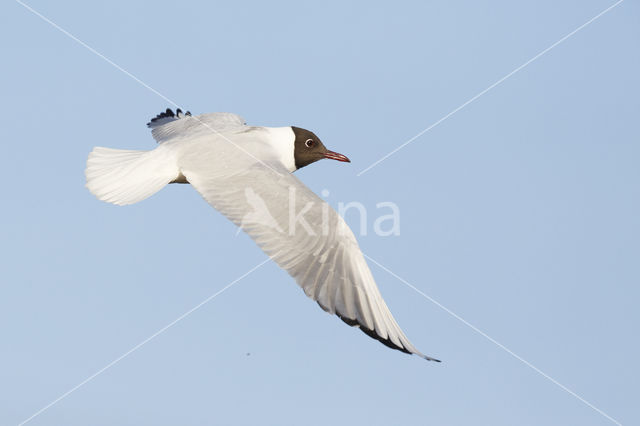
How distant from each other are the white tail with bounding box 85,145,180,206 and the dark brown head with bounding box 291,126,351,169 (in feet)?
3.57

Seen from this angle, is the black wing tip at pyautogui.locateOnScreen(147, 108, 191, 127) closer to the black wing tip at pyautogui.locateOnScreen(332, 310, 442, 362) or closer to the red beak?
the red beak

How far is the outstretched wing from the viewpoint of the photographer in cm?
638

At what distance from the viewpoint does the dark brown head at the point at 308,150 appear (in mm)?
6664

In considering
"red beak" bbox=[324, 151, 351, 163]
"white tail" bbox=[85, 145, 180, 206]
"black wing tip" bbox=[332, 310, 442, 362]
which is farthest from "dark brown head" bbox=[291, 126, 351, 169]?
"black wing tip" bbox=[332, 310, 442, 362]

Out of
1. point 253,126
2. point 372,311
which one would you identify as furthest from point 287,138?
point 372,311

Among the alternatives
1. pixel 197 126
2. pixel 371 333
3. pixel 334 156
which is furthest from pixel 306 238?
pixel 197 126

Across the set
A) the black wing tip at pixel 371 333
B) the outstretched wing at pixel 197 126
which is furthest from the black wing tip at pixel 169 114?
the black wing tip at pixel 371 333

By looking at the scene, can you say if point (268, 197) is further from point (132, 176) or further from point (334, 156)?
point (334, 156)

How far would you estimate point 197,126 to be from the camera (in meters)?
6.77

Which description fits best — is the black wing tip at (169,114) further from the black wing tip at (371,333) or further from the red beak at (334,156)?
the black wing tip at (371,333)

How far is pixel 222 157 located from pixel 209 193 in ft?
1.23

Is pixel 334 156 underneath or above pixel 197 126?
underneath

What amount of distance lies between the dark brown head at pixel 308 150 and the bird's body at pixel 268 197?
8 cm

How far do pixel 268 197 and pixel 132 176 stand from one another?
1169mm
